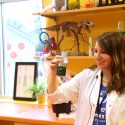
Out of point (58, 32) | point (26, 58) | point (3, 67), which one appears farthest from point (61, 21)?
point (3, 67)

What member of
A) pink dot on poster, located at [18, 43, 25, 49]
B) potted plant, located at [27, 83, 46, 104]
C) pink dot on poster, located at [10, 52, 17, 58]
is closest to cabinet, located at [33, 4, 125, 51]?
potted plant, located at [27, 83, 46, 104]

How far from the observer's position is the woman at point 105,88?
63.8 inches

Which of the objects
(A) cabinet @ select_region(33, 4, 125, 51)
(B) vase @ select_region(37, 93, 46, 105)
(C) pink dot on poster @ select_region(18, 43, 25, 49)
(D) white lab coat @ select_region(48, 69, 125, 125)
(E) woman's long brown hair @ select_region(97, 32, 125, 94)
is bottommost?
(B) vase @ select_region(37, 93, 46, 105)

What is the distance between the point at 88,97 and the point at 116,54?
0.32m

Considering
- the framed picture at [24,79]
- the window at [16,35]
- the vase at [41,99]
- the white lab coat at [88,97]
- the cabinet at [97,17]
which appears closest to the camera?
the white lab coat at [88,97]

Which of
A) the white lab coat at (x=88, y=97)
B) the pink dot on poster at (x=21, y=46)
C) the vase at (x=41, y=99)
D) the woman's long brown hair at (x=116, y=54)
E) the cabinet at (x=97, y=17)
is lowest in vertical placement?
the vase at (x=41, y=99)

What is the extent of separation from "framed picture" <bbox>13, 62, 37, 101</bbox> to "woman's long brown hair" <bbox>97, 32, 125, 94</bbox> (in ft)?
5.18

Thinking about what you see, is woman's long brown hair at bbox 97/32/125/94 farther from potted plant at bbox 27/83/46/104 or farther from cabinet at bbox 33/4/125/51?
potted plant at bbox 27/83/46/104

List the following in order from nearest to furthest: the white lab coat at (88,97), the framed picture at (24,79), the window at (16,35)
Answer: the white lab coat at (88,97), the framed picture at (24,79), the window at (16,35)

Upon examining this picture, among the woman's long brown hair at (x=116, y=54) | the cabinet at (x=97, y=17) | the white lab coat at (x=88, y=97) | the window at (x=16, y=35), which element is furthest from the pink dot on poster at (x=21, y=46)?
the woman's long brown hair at (x=116, y=54)

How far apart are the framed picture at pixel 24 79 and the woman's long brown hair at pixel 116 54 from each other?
158 cm

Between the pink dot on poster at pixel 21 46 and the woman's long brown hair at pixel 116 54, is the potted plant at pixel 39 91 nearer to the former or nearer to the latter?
the pink dot on poster at pixel 21 46

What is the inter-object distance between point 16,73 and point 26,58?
264 mm

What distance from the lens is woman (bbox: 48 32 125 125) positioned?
162cm
